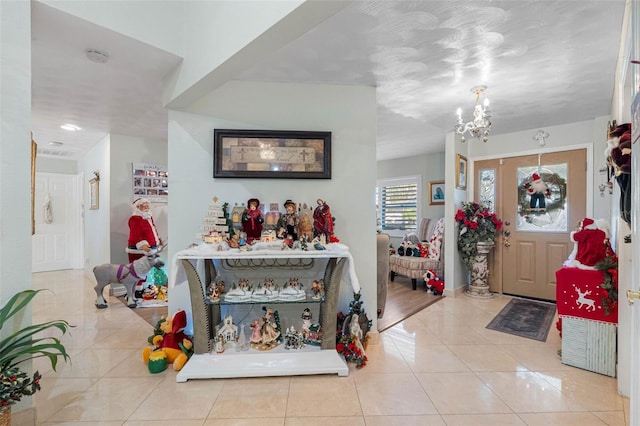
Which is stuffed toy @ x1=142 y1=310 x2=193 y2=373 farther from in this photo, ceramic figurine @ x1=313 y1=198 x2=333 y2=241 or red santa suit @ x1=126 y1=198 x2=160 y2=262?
red santa suit @ x1=126 y1=198 x2=160 y2=262

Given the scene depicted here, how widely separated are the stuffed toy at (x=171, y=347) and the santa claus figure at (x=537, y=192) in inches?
173

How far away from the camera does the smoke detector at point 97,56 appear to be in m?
2.13

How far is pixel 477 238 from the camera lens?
4121 mm

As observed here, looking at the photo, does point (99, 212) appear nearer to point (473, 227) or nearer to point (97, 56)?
point (97, 56)

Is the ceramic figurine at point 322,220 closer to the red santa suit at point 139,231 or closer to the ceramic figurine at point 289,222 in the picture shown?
the ceramic figurine at point 289,222

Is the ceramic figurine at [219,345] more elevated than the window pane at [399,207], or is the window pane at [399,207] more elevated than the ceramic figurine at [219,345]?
the window pane at [399,207]

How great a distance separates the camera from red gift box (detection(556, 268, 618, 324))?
2.18 meters

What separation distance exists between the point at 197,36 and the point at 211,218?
132 centimetres

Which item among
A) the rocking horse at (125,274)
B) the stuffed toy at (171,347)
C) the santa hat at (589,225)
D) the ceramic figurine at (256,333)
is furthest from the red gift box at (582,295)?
the rocking horse at (125,274)

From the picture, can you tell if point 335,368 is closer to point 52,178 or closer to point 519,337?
point 519,337

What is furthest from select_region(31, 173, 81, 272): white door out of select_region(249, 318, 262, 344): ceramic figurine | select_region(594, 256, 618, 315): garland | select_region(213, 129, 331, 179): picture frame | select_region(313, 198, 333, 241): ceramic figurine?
select_region(594, 256, 618, 315): garland

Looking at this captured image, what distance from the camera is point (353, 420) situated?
5.49 feet

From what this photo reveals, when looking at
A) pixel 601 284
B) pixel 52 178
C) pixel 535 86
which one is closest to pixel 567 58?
pixel 535 86

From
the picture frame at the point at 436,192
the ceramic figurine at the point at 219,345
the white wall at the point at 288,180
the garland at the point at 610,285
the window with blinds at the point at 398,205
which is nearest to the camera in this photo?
the garland at the point at 610,285
